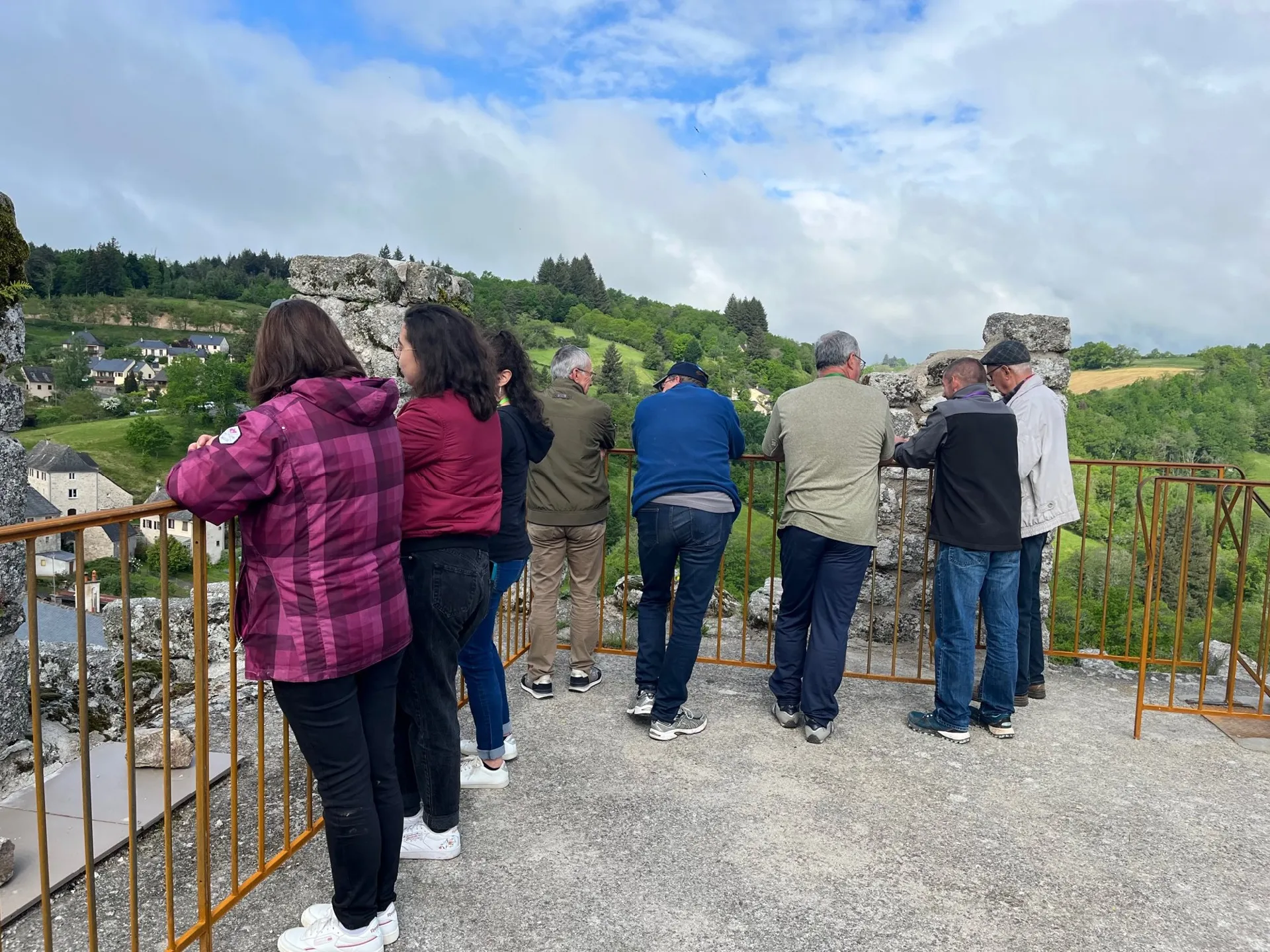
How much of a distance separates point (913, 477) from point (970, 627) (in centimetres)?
185

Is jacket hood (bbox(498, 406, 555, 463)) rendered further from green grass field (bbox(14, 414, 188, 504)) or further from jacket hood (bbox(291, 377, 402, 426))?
green grass field (bbox(14, 414, 188, 504))

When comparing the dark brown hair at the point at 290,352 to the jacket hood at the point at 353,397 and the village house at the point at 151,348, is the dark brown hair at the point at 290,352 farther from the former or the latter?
the village house at the point at 151,348

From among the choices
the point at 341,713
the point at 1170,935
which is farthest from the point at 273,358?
the point at 1170,935

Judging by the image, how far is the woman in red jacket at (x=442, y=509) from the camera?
102 inches

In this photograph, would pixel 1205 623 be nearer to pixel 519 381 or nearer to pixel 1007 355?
pixel 1007 355

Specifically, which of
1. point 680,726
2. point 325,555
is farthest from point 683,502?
point 325,555

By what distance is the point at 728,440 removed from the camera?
3996 mm

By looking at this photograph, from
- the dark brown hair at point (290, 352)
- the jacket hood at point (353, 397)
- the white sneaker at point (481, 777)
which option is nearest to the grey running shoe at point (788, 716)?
the white sneaker at point (481, 777)

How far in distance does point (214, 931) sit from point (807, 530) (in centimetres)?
270

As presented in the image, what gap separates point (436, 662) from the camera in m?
2.62

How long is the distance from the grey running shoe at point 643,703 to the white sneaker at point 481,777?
2.85ft

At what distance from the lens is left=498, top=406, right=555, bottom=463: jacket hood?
328cm

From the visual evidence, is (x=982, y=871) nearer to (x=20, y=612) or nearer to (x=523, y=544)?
(x=523, y=544)

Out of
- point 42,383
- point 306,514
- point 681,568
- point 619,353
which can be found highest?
point 619,353
